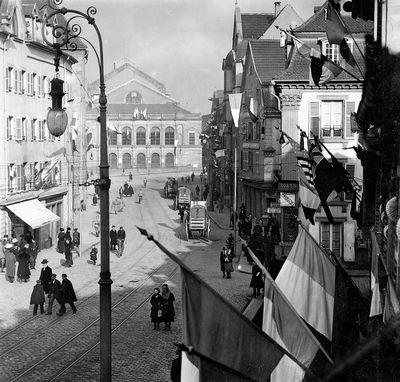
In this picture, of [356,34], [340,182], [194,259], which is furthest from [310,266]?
[356,34]

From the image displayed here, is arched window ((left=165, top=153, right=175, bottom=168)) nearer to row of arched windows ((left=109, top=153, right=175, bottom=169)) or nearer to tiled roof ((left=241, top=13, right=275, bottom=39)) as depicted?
row of arched windows ((left=109, top=153, right=175, bottom=169))

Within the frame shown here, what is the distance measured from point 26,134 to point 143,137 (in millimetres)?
86511

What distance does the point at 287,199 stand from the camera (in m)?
39.1

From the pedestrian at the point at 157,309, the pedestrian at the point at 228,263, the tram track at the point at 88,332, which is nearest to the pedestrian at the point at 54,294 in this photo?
the tram track at the point at 88,332

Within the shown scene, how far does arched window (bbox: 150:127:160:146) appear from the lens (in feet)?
420

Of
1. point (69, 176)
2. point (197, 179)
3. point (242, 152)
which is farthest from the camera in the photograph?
point (197, 179)

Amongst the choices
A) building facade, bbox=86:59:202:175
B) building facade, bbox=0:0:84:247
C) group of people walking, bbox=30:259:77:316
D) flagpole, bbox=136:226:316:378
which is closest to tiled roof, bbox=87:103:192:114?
building facade, bbox=86:59:202:175

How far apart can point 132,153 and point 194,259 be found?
3600 inches

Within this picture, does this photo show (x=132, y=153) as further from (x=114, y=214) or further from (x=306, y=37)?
(x=306, y=37)

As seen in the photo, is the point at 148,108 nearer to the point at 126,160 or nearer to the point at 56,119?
the point at 126,160

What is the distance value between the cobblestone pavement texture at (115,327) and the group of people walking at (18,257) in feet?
1.63

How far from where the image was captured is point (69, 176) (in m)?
51.7

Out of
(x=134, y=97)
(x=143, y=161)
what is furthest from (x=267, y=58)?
(x=134, y=97)

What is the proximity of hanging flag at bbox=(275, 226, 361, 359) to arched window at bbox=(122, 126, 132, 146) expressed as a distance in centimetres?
11485
